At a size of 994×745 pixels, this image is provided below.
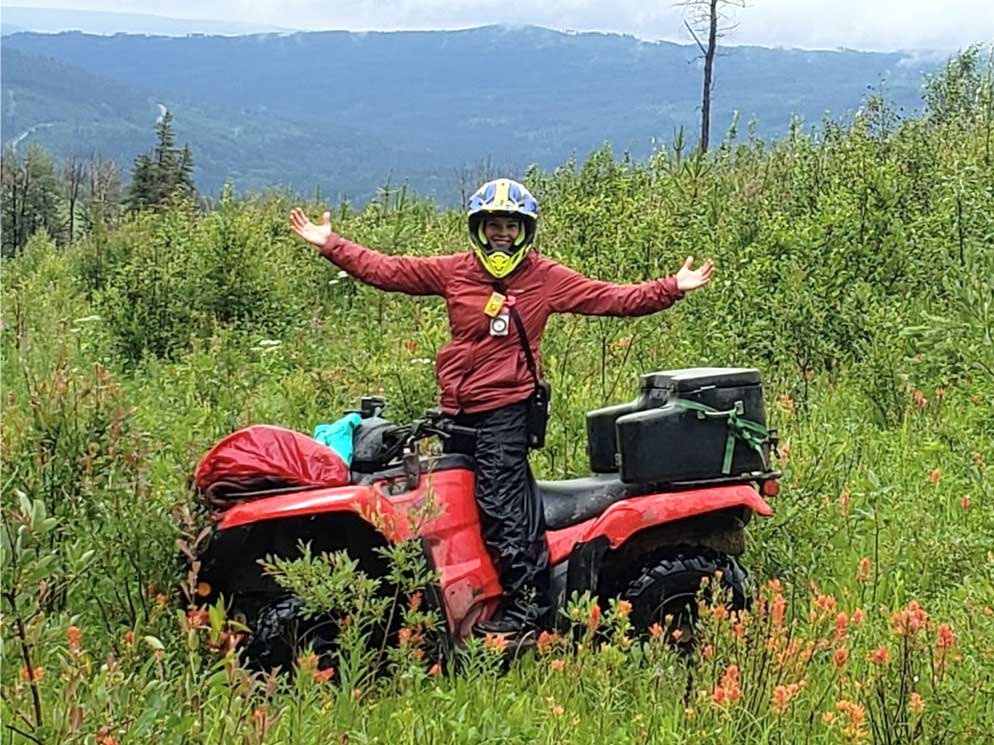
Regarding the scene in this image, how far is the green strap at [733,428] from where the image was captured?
5324 mm

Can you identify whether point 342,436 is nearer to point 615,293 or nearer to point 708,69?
point 615,293

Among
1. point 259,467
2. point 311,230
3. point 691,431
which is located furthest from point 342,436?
point 691,431

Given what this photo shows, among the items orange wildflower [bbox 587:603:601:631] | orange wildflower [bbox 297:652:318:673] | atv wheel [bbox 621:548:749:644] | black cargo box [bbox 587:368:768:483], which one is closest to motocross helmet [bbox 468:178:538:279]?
black cargo box [bbox 587:368:768:483]

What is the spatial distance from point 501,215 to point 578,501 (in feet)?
4.26

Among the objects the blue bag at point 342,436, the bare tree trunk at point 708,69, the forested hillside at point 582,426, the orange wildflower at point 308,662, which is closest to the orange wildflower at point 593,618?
the forested hillside at point 582,426

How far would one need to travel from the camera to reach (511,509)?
5.24m

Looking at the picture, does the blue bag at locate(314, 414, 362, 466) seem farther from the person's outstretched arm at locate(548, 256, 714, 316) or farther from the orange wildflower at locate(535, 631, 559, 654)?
the orange wildflower at locate(535, 631, 559, 654)

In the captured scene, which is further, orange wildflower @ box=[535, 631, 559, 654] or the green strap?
the green strap

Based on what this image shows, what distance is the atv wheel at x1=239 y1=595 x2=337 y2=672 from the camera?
4.83m

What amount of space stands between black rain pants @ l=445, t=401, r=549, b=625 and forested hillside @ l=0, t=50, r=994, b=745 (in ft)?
0.88

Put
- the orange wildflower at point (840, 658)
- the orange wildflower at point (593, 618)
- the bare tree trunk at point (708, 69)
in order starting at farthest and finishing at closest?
1. the bare tree trunk at point (708, 69)
2. the orange wildflower at point (593, 618)
3. the orange wildflower at point (840, 658)

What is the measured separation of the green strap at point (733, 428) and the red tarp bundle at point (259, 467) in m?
1.50

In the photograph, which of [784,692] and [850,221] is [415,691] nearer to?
[784,692]

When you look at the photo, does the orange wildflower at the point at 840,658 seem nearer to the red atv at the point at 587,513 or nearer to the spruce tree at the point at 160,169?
the red atv at the point at 587,513
